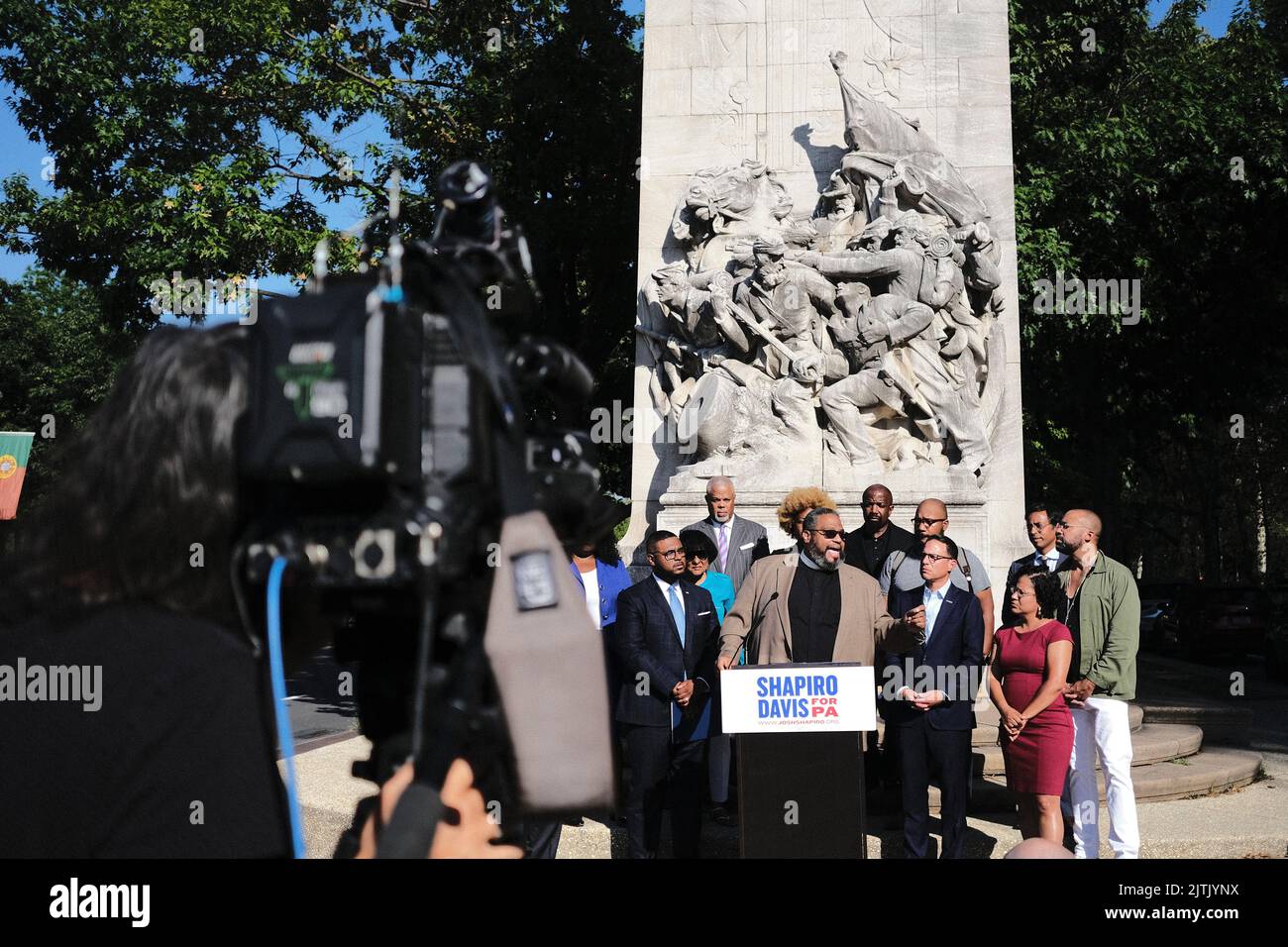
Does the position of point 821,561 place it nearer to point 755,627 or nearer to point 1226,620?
point 755,627

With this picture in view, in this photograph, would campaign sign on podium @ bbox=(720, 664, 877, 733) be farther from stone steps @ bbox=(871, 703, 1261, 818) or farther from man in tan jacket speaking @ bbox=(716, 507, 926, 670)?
stone steps @ bbox=(871, 703, 1261, 818)

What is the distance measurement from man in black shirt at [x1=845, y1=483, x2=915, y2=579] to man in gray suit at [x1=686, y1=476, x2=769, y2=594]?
0.68 metres

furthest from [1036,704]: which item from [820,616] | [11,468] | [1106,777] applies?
[11,468]

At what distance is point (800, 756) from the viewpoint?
6781mm

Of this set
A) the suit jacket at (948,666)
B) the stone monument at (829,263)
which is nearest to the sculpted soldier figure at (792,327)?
the stone monument at (829,263)

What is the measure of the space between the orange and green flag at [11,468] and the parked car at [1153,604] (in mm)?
23149

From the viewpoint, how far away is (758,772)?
6801 millimetres

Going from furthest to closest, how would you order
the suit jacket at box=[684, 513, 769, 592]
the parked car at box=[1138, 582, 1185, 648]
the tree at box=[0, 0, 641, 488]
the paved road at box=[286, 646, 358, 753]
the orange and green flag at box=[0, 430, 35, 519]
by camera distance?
the parked car at box=[1138, 582, 1185, 648] → the orange and green flag at box=[0, 430, 35, 519] → the tree at box=[0, 0, 641, 488] → the paved road at box=[286, 646, 358, 753] → the suit jacket at box=[684, 513, 769, 592]

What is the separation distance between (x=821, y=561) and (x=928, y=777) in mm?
1426

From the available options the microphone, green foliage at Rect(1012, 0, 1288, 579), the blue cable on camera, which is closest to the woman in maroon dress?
the microphone

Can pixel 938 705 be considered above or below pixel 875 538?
below

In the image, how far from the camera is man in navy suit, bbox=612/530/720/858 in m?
7.35

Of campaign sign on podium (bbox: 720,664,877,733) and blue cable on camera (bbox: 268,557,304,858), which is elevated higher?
blue cable on camera (bbox: 268,557,304,858)
